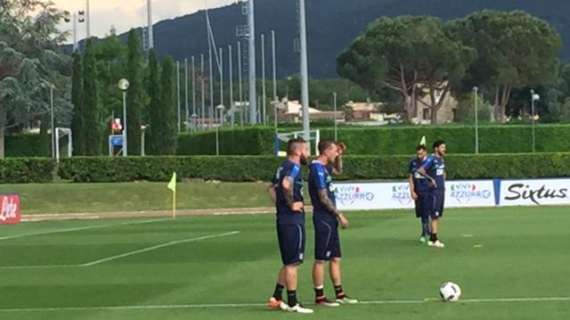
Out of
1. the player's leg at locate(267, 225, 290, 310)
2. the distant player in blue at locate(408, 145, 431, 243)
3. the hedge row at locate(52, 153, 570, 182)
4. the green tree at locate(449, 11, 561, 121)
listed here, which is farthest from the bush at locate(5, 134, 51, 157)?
the player's leg at locate(267, 225, 290, 310)

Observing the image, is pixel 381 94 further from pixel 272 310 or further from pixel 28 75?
pixel 272 310

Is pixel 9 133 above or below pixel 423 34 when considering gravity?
below

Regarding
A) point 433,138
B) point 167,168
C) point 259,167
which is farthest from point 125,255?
point 433,138

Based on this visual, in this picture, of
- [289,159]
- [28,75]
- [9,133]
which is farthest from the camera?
[9,133]

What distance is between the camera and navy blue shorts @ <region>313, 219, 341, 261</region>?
13.0 metres

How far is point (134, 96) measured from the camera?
65125 mm

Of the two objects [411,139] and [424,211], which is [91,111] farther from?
[424,211]

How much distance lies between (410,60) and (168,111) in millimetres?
47222

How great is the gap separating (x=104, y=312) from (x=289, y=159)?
3203 millimetres

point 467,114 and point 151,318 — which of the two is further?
point 467,114

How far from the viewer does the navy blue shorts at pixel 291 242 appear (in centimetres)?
1258

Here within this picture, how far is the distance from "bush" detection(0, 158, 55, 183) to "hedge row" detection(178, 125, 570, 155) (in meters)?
15.0

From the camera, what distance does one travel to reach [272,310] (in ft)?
42.5

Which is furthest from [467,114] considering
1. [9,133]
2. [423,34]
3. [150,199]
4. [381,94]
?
[150,199]
